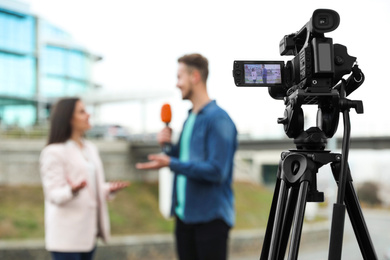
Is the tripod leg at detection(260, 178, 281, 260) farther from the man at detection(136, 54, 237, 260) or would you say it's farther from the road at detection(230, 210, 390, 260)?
the road at detection(230, 210, 390, 260)

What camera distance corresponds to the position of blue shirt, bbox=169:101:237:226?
2.15 meters

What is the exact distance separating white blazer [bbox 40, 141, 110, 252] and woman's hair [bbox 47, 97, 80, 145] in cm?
5

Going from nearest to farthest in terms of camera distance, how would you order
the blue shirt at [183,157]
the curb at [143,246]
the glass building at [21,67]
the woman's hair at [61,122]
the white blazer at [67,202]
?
the blue shirt at [183,157]
the white blazer at [67,202]
the woman's hair at [61,122]
the curb at [143,246]
the glass building at [21,67]

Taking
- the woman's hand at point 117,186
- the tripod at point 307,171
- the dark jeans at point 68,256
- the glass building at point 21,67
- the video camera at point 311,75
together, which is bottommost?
the dark jeans at point 68,256

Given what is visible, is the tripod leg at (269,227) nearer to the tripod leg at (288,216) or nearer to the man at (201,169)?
the tripod leg at (288,216)

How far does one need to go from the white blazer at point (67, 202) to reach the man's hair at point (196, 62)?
793mm

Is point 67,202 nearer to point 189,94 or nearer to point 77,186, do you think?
point 77,186

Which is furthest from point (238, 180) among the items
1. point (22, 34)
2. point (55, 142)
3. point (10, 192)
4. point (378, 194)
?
point (55, 142)

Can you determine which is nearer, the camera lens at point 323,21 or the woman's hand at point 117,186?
the camera lens at point 323,21

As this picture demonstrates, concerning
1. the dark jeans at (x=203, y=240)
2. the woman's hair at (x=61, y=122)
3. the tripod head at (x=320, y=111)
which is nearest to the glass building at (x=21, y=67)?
the woman's hair at (x=61, y=122)

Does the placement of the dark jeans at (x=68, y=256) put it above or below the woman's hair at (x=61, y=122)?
below

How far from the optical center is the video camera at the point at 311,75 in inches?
47.1

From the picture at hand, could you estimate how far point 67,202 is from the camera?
97.3 inches

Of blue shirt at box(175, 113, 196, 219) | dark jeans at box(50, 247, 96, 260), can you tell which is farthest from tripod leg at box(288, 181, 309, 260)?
dark jeans at box(50, 247, 96, 260)
